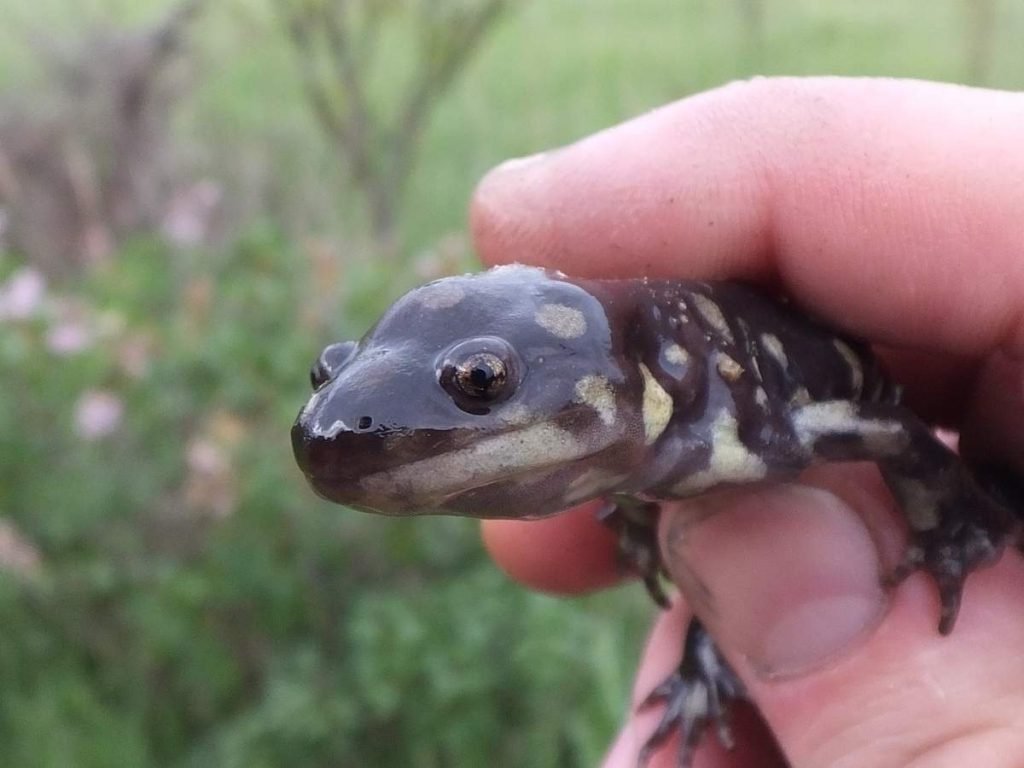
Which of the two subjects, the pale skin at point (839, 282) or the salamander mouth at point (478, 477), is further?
the pale skin at point (839, 282)

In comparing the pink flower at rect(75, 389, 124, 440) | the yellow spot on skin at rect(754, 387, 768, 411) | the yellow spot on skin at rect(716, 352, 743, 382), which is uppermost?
the yellow spot on skin at rect(716, 352, 743, 382)

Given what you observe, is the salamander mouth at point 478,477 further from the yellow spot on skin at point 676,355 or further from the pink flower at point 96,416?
the pink flower at point 96,416

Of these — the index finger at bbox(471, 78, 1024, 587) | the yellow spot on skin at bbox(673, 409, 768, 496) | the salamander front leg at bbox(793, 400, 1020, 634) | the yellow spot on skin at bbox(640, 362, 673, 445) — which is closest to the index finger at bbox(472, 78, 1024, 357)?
the index finger at bbox(471, 78, 1024, 587)

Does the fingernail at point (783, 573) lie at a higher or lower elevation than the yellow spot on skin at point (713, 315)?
lower

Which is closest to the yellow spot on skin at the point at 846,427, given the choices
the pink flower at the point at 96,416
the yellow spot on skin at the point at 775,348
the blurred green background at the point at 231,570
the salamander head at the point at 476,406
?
the yellow spot on skin at the point at 775,348

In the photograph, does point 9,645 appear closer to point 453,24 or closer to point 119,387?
point 119,387

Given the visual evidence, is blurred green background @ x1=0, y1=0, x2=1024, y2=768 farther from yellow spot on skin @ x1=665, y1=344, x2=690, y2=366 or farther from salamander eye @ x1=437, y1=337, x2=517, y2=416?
salamander eye @ x1=437, y1=337, x2=517, y2=416
